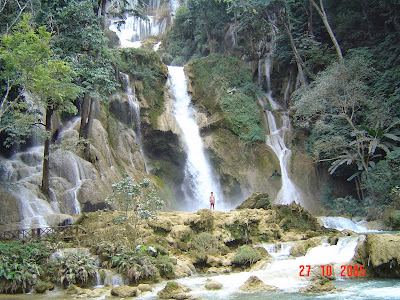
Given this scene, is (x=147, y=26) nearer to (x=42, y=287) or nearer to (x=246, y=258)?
(x=246, y=258)

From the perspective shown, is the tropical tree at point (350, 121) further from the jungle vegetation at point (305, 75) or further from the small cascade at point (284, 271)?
the small cascade at point (284, 271)

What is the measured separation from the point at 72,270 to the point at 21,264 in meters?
1.43

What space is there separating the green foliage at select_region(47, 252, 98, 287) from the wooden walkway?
63.6 inches

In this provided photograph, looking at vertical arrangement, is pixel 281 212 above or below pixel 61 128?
below

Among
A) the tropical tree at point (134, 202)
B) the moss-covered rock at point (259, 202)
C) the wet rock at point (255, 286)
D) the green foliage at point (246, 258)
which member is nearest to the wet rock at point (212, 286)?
the wet rock at point (255, 286)

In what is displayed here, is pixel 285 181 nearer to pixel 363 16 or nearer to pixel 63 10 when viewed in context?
pixel 363 16

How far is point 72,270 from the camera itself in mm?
11031

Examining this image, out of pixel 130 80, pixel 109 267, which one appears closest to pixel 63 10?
pixel 130 80

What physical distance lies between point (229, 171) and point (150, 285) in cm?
1543

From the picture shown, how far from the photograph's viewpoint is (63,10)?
63.4 feet

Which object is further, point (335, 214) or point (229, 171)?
point (229, 171)

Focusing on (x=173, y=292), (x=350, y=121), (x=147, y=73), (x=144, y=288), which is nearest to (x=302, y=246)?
(x=173, y=292)

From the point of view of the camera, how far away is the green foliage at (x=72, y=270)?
1080cm
